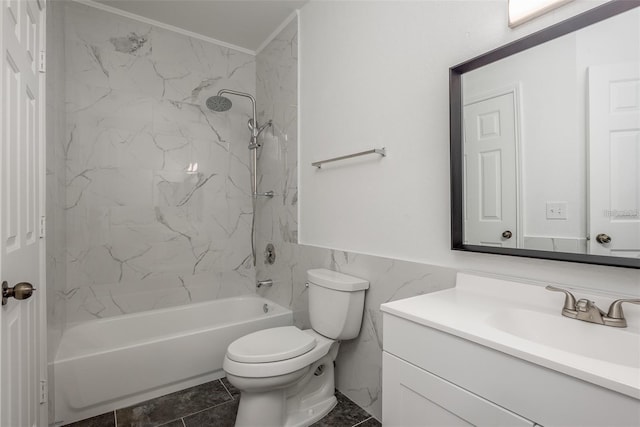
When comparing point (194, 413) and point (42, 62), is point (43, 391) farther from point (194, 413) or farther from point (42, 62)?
point (42, 62)

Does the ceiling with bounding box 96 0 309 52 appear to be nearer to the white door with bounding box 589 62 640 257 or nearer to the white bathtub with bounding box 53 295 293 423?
the white door with bounding box 589 62 640 257

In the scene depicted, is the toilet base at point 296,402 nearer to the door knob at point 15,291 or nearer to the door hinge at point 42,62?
the door knob at point 15,291

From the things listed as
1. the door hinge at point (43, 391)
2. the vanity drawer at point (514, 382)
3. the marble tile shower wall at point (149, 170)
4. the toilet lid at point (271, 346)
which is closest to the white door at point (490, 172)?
the vanity drawer at point (514, 382)

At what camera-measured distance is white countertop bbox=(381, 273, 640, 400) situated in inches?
24.8

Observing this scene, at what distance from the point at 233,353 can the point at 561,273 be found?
1.36 metres

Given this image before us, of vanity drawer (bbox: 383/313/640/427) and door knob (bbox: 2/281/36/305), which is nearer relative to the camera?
vanity drawer (bbox: 383/313/640/427)

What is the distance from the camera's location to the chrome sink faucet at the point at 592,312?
2.72 feet

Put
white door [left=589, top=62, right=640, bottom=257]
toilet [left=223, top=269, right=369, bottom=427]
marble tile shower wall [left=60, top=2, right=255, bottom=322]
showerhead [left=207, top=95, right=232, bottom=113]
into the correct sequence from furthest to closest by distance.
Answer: showerhead [left=207, top=95, right=232, bottom=113]
marble tile shower wall [left=60, top=2, right=255, bottom=322]
toilet [left=223, top=269, right=369, bottom=427]
white door [left=589, top=62, right=640, bottom=257]

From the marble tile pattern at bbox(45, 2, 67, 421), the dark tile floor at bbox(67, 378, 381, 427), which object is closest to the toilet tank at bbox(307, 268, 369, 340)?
the dark tile floor at bbox(67, 378, 381, 427)

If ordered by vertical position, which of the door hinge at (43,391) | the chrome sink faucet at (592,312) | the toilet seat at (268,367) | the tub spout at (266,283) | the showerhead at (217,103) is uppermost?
the showerhead at (217,103)

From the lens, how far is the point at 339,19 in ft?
6.31

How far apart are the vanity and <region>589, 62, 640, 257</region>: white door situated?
0.58 ft

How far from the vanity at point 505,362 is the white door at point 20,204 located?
1.12 meters

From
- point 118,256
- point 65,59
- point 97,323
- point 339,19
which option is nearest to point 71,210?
point 118,256
